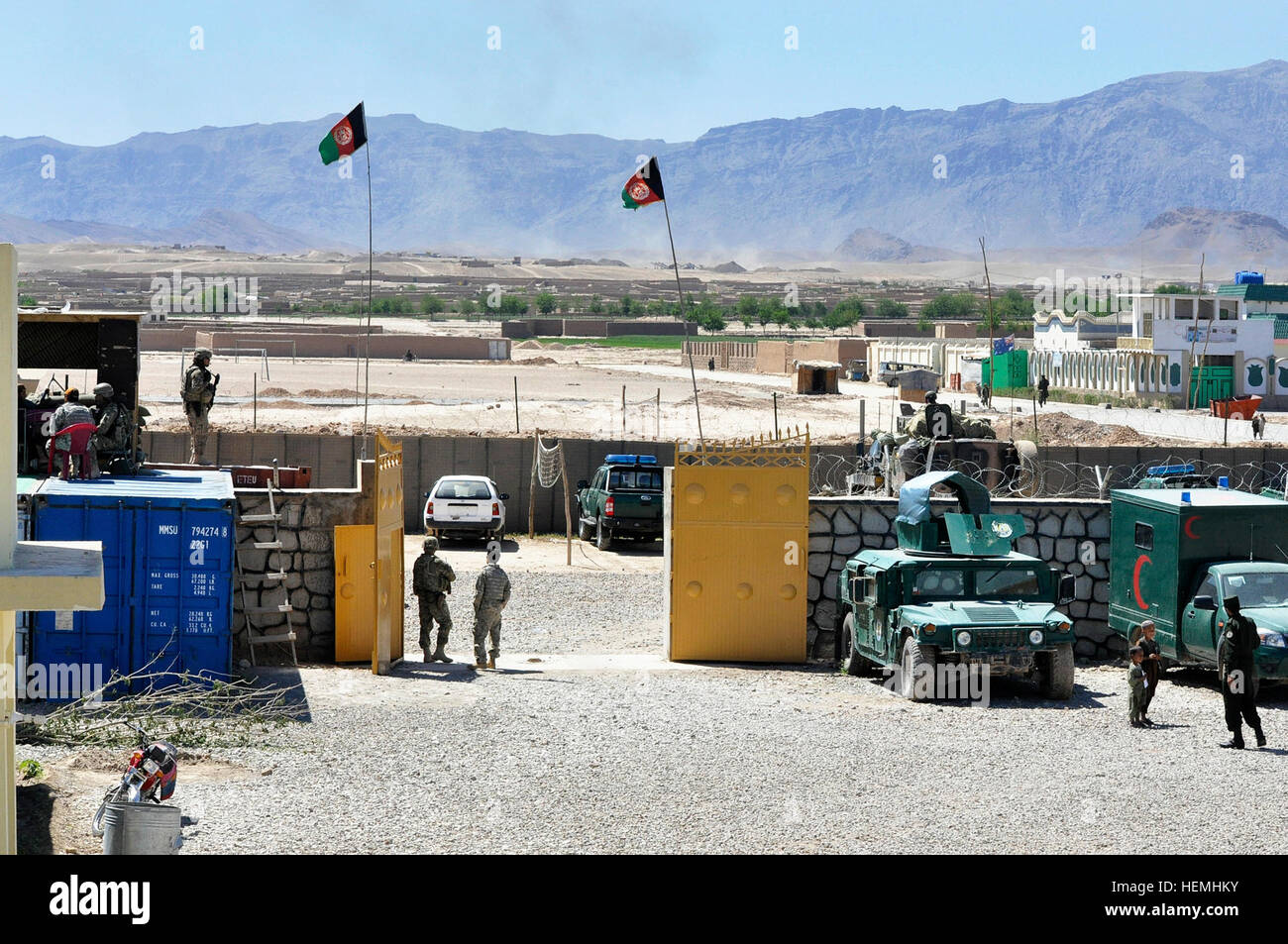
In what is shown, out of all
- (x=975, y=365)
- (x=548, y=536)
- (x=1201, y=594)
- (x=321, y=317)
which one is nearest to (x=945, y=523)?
(x=1201, y=594)

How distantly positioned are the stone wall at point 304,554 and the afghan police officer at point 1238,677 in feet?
29.4

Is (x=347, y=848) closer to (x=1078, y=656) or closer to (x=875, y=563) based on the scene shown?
(x=875, y=563)

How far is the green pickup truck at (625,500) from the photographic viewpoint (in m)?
27.0

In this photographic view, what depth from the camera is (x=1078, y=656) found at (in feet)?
62.0

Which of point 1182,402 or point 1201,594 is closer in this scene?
point 1201,594

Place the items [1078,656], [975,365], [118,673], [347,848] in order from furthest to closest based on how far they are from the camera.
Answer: [975,365]
[1078,656]
[118,673]
[347,848]

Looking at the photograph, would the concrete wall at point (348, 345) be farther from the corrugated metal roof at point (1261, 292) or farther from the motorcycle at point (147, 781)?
the motorcycle at point (147, 781)

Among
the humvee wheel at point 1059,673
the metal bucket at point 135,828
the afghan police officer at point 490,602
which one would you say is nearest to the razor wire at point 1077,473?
the humvee wheel at point 1059,673

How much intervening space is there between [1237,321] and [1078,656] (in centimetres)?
4988

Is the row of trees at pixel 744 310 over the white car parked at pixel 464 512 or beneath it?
over

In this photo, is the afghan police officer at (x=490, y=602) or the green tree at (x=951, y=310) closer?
the afghan police officer at (x=490, y=602)

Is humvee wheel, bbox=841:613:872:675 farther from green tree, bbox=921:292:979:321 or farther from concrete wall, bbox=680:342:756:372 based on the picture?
green tree, bbox=921:292:979:321

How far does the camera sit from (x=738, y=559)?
17.8 metres

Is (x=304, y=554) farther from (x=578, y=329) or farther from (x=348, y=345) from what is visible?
(x=578, y=329)
